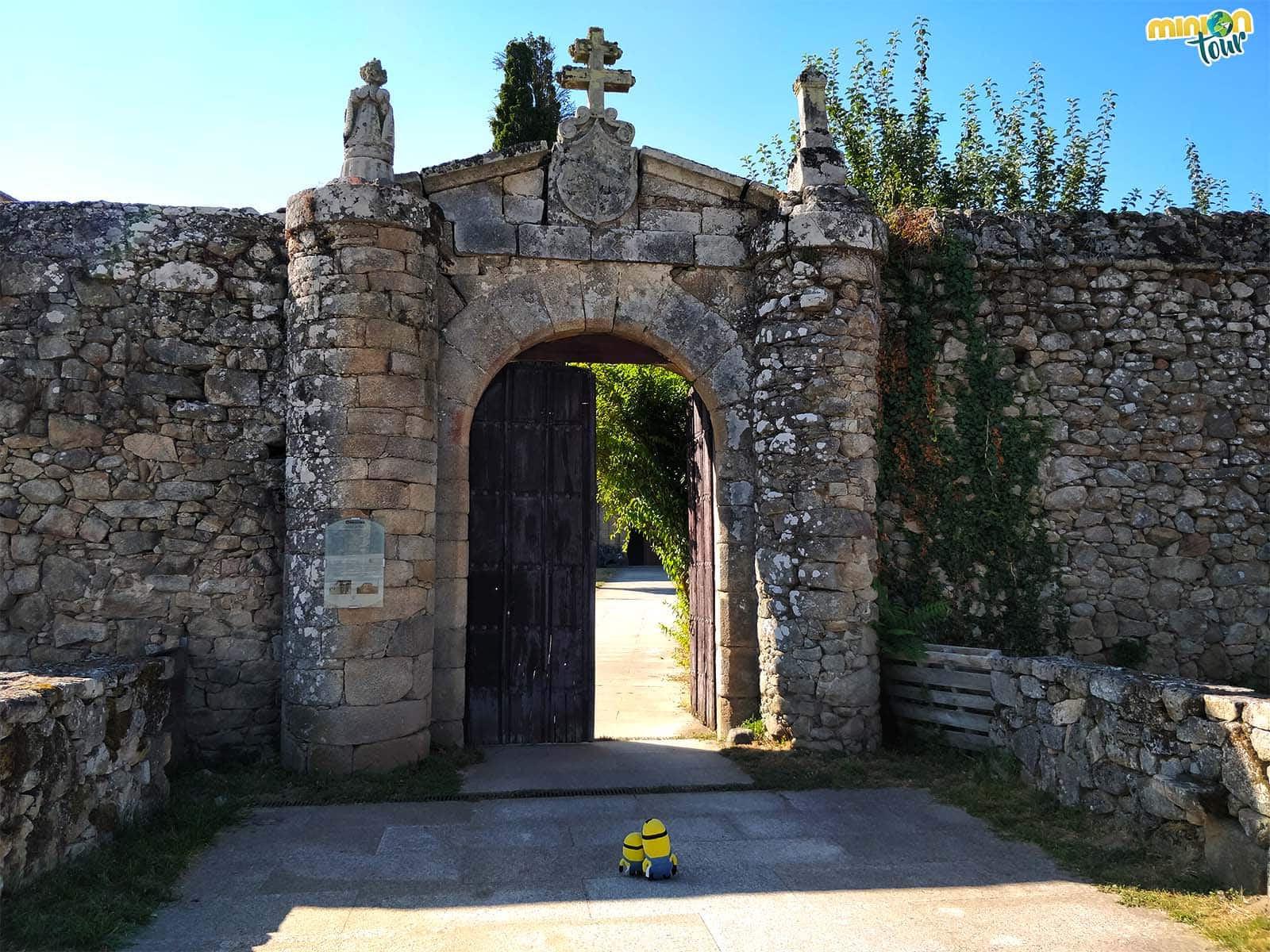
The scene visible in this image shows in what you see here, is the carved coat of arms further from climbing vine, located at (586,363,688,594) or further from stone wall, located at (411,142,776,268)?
climbing vine, located at (586,363,688,594)

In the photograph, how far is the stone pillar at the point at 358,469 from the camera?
494cm

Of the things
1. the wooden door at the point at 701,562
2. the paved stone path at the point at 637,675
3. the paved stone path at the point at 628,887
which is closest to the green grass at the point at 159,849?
the paved stone path at the point at 628,887

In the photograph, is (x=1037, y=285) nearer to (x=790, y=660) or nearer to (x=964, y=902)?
(x=790, y=660)

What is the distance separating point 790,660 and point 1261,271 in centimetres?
469

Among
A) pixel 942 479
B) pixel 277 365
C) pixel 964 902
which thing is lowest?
pixel 964 902

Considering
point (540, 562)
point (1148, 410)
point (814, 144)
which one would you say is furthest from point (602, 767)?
point (1148, 410)

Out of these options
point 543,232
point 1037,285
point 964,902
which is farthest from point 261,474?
point 1037,285

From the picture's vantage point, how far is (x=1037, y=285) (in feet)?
20.9

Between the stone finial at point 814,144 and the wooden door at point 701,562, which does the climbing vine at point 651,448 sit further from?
the stone finial at point 814,144

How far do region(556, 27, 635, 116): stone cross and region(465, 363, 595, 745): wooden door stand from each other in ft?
6.33

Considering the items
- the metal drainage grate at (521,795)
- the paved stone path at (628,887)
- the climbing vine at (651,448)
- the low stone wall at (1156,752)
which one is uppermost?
the climbing vine at (651,448)

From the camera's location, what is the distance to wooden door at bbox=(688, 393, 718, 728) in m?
6.21

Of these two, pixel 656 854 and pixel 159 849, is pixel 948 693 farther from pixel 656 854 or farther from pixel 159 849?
pixel 159 849

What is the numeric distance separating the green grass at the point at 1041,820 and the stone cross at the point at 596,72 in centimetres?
452
